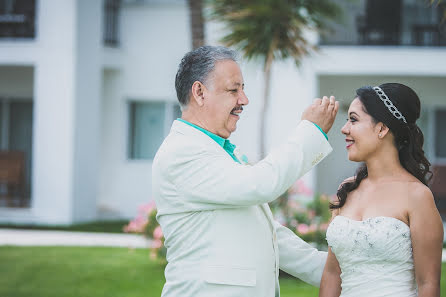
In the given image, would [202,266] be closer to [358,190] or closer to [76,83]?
[358,190]

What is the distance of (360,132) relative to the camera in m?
3.75

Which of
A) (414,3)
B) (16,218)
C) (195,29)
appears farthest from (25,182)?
(414,3)

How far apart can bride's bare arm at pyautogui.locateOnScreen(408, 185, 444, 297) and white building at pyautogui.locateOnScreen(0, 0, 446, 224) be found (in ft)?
37.2

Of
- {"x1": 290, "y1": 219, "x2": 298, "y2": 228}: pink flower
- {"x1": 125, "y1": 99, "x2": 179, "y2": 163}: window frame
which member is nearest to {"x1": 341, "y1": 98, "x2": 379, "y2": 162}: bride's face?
{"x1": 290, "y1": 219, "x2": 298, "y2": 228}: pink flower

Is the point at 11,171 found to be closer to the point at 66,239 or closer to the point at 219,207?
the point at 66,239

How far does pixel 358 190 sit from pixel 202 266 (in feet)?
3.55

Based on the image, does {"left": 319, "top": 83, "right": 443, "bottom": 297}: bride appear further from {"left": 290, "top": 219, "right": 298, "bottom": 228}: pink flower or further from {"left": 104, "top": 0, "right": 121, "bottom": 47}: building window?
{"left": 104, "top": 0, "right": 121, "bottom": 47}: building window

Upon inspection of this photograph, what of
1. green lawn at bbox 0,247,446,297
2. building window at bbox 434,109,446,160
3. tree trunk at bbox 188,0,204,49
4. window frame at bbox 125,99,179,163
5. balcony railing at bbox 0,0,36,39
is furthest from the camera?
window frame at bbox 125,99,179,163

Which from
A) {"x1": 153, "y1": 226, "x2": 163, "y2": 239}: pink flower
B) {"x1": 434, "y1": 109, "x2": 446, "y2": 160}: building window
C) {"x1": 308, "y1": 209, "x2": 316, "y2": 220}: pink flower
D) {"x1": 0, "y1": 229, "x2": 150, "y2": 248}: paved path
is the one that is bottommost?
{"x1": 0, "y1": 229, "x2": 150, "y2": 248}: paved path

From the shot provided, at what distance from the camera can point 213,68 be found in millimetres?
3377

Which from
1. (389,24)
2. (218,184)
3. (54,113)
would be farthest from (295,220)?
(389,24)

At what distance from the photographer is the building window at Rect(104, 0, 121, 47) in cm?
1739

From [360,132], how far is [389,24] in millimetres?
13277

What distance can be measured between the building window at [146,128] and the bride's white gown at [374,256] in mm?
13859
